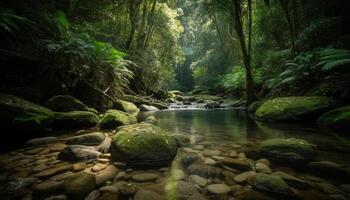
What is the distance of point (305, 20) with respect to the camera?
8.54 meters

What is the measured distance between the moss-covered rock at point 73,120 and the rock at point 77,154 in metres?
1.95

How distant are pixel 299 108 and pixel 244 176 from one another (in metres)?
4.17

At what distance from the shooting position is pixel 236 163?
109 inches

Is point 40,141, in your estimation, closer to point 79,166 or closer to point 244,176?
point 79,166

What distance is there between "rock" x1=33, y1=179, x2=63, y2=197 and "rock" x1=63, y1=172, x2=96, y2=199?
0.06 metres

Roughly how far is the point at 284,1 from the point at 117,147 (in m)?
9.30

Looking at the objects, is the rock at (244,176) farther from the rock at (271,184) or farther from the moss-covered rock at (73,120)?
the moss-covered rock at (73,120)

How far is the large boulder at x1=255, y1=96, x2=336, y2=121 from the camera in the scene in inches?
212

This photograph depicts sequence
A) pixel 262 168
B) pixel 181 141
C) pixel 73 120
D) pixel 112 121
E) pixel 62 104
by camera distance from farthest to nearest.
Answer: pixel 62 104 < pixel 112 121 < pixel 73 120 < pixel 181 141 < pixel 262 168

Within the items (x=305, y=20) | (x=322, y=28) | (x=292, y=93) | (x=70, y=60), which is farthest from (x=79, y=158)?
(x=305, y=20)

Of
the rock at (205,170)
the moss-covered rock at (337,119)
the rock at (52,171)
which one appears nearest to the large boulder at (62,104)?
the rock at (52,171)

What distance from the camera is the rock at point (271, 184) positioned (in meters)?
2.02

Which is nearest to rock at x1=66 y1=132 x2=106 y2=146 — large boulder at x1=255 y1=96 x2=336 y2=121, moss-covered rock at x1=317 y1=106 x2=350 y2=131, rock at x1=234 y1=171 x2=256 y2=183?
rock at x1=234 y1=171 x2=256 y2=183

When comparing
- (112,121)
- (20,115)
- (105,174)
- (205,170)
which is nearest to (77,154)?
(105,174)
